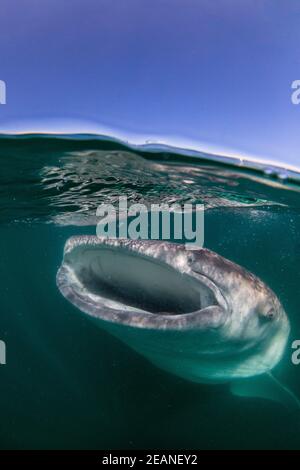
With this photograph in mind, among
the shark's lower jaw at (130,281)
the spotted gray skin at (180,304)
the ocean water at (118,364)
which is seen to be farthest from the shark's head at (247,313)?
the ocean water at (118,364)

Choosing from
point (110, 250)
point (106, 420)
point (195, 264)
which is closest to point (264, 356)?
point (195, 264)

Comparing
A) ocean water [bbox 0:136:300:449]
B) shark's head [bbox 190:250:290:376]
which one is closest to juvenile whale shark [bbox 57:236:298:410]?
shark's head [bbox 190:250:290:376]

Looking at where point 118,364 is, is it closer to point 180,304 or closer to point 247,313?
point 180,304

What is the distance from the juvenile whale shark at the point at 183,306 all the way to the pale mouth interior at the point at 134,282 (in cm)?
2

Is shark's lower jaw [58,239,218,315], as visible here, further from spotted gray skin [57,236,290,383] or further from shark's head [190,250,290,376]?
shark's head [190,250,290,376]

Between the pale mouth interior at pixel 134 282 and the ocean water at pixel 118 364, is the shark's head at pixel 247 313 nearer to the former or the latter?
the pale mouth interior at pixel 134 282

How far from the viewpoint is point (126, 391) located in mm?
10797

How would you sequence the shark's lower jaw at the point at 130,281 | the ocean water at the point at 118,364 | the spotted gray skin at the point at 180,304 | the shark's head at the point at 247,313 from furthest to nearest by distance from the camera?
1. the ocean water at the point at 118,364
2. the shark's lower jaw at the point at 130,281
3. the shark's head at the point at 247,313
4. the spotted gray skin at the point at 180,304

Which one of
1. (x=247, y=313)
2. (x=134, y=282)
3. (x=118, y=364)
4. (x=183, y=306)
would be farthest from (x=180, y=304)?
(x=118, y=364)

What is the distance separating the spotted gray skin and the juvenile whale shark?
0.01 m

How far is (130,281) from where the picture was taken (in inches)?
232

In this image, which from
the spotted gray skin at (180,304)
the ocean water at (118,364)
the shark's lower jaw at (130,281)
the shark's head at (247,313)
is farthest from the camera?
the ocean water at (118,364)

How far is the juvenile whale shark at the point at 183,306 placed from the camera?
169 inches

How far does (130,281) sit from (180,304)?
953mm
